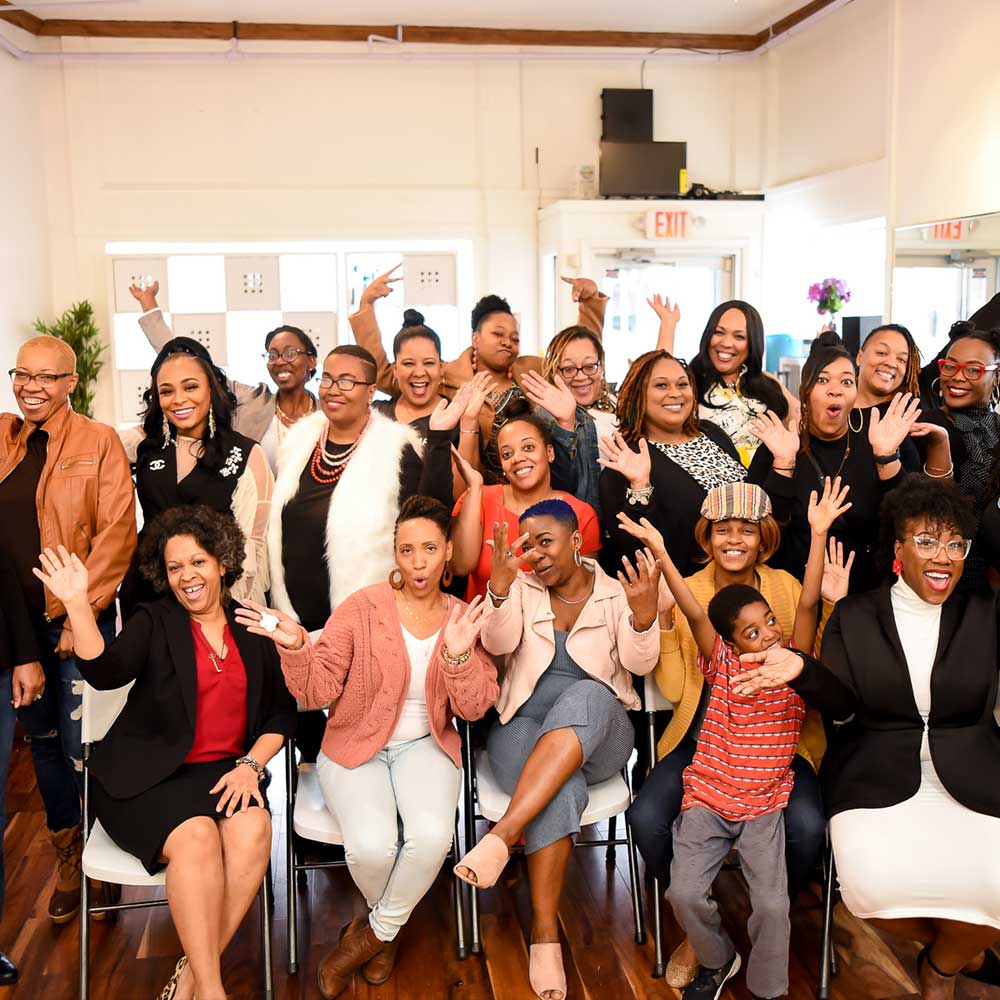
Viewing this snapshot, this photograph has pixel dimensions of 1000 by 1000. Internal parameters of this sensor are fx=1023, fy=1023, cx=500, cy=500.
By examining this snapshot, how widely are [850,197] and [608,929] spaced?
5670 millimetres

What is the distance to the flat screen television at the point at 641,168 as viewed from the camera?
7.79 m

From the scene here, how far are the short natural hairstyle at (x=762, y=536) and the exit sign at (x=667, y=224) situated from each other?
203 inches

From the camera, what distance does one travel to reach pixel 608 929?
3059 mm

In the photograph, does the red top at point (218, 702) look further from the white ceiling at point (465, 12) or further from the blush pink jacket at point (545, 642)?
the white ceiling at point (465, 12)

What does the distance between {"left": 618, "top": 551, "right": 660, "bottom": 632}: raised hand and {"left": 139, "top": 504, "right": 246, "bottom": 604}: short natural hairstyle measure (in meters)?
1.09

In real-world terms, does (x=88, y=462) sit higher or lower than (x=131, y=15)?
lower

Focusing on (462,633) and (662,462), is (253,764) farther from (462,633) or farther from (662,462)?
(662,462)

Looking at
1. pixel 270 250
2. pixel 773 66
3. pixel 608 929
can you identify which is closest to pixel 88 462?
pixel 608 929

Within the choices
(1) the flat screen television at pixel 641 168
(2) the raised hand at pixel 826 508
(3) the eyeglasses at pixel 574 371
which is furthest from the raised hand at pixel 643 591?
(1) the flat screen television at pixel 641 168

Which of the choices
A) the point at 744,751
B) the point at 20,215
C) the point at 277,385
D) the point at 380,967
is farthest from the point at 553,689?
the point at 20,215

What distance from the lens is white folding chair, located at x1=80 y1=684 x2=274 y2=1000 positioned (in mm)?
2555

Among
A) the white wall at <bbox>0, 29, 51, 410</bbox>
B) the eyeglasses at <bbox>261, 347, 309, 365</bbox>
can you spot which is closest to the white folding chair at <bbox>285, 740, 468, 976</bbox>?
the eyeglasses at <bbox>261, 347, 309, 365</bbox>

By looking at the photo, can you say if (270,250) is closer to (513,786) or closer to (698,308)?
(698,308)

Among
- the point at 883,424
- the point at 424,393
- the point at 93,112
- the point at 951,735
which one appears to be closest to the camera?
the point at 951,735
